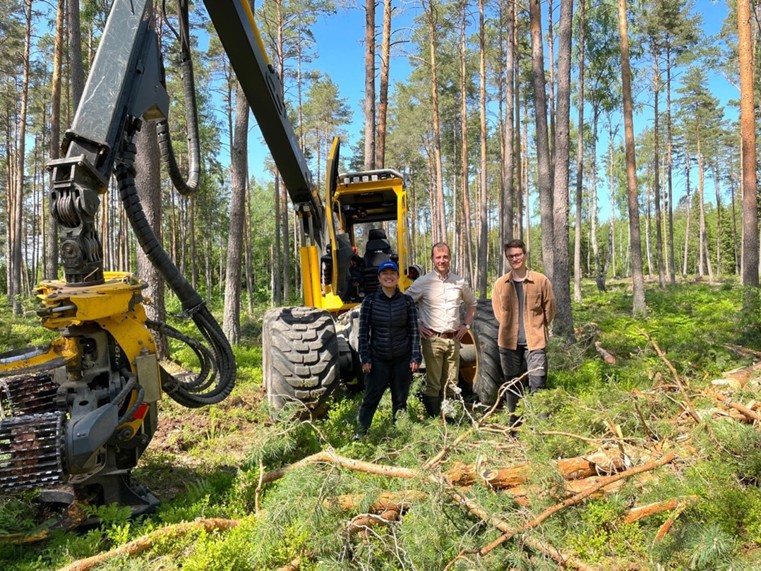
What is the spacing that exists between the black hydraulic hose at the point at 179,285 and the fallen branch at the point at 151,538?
949 millimetres

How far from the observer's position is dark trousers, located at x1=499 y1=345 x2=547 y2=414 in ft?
14.7

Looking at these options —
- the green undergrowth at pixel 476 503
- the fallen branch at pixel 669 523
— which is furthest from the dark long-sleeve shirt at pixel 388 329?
the fallen branch at pixel 669 523

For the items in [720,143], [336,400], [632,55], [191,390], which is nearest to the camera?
[191,390]

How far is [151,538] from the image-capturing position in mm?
2715

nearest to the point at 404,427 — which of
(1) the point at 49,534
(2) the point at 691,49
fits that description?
(1) the point at 49,534

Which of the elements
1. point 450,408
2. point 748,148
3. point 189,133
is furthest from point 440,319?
point 748,148

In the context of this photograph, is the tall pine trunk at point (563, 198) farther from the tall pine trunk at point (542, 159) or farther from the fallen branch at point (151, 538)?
the fallen branch at point (151, 538)

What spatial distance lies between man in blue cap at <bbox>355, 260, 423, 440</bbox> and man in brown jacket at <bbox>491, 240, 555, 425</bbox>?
0.86m

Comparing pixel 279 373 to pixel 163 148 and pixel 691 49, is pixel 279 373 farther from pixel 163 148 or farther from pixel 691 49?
pixel 691 49

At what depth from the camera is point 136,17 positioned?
3.18 m

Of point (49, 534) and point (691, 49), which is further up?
point (691, 49)

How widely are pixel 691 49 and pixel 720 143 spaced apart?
1182 centimetres

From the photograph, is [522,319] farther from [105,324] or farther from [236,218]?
[236,218]

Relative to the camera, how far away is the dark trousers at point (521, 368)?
4477 mm
